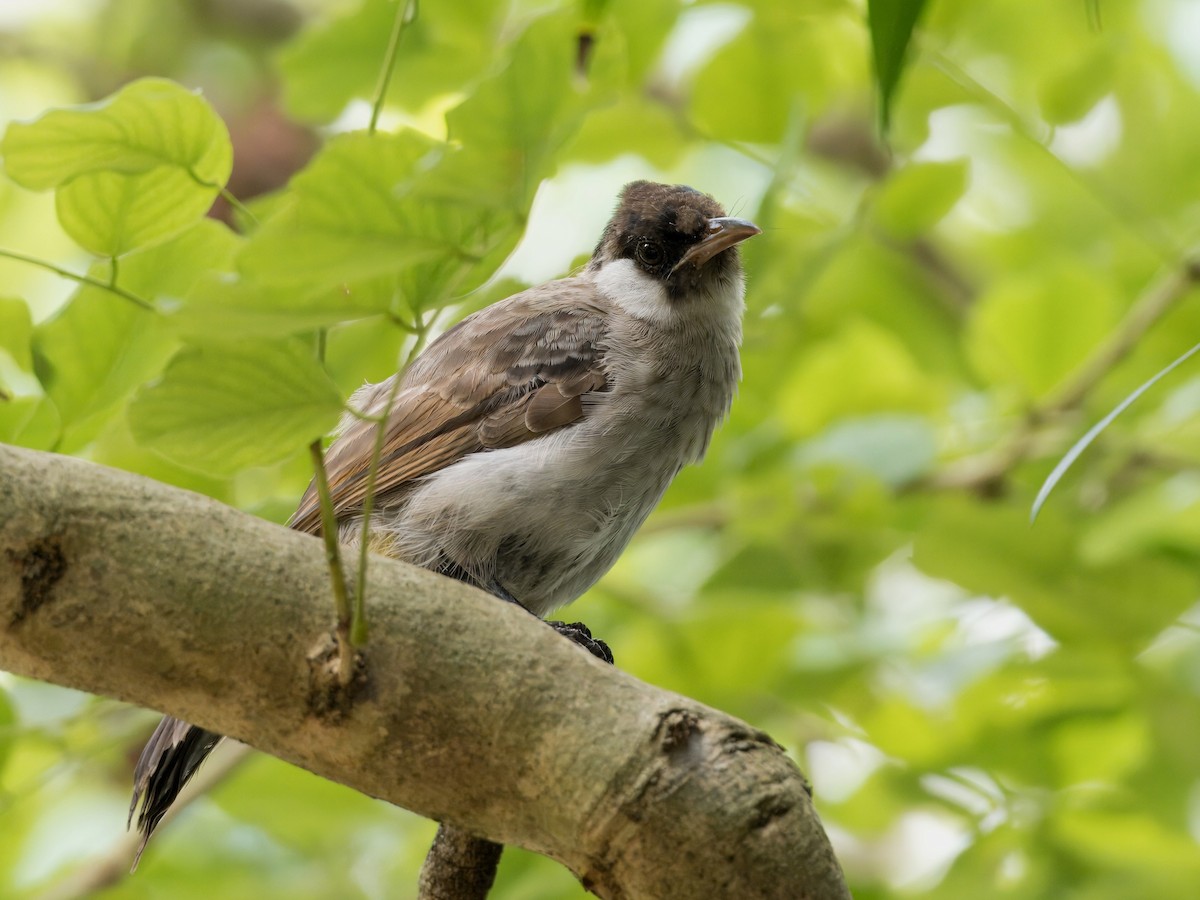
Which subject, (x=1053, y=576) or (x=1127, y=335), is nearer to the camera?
(x=1053, y=576)

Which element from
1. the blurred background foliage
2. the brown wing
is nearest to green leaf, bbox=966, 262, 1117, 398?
the blurred background foliage

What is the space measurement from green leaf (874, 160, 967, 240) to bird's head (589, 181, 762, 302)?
0.39 m

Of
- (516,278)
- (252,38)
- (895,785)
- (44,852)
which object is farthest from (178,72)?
(895,785)

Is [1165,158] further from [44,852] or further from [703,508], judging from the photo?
[44,852]

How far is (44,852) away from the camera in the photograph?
4230 mm

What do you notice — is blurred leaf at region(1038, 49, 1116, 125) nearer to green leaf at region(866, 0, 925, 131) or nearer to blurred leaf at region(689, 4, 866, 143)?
blurred leaf at region(689, 4, 866, 143)

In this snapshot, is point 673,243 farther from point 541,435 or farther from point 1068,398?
point 1068,398

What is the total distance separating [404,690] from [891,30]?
91cm

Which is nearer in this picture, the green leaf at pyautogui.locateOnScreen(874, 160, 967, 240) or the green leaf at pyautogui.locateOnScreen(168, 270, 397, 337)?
the green leaf at pyautogui.locateOnScreen(168, 270, 397, 337)

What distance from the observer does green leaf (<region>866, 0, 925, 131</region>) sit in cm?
124

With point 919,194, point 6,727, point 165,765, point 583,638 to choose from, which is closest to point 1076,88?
point 919,194

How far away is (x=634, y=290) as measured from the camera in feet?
11.6

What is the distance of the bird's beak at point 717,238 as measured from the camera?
3.23 metres

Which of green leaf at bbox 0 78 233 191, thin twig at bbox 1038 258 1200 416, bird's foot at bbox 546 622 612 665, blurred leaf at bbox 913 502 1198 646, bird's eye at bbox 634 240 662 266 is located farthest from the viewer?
bird's eye at bbox 634 240 662 266
